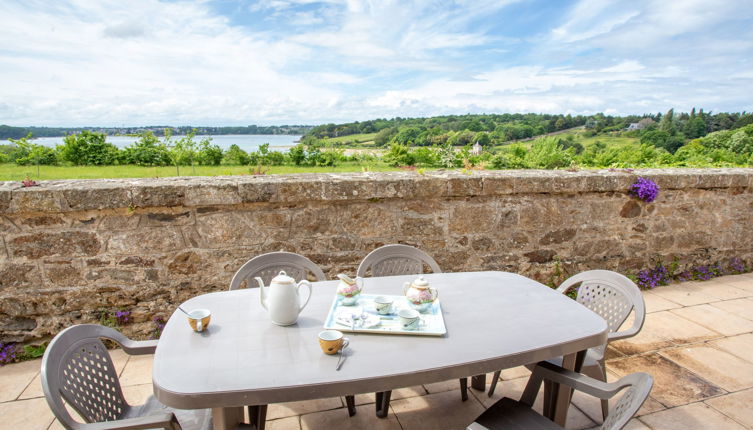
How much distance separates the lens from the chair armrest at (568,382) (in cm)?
156

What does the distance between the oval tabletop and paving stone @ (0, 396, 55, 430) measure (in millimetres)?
1103

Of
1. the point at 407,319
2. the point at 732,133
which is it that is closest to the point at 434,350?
the point at 407,319

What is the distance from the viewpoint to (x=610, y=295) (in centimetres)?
229

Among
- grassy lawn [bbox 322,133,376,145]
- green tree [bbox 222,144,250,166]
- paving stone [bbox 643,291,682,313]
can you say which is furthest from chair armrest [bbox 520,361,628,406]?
green tree [bbox 222,144,250,166]

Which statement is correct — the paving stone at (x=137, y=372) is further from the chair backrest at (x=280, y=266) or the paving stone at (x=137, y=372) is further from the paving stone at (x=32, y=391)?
the chair backrest at (x=280, y=266)

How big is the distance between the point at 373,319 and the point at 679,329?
2.70 m

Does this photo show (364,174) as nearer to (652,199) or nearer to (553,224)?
(553,224)

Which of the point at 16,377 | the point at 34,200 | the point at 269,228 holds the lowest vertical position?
the point at 16,377

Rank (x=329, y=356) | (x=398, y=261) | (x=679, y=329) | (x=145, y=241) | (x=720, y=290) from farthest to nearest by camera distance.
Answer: (x=720, y=290) < (x=679, y=329) < (x=145, y=241) < (x=398, y=261) < (x=329, y=356)

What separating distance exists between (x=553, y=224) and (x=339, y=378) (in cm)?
282

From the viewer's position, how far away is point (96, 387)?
1.64 metres

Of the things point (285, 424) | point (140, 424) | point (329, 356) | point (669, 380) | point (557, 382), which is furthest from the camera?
point (669, 380)

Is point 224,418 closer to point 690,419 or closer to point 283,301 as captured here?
point 283,301

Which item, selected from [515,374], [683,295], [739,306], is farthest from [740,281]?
[515,374]
